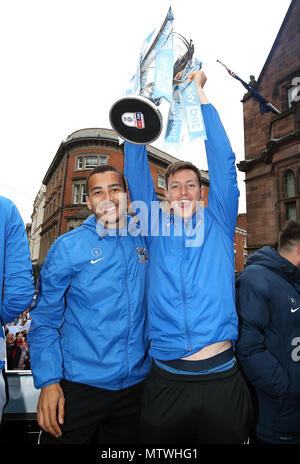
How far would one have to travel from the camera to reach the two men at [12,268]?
1.74 metres

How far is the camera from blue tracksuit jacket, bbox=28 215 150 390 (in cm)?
159

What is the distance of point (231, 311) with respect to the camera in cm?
156

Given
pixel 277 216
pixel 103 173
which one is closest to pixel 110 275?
pixel 103 173

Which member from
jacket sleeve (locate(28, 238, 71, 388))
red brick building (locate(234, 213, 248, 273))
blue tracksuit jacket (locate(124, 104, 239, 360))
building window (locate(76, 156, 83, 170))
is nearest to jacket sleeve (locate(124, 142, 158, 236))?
blue tracksuit jacket (locate(124, 104, 239, 360))

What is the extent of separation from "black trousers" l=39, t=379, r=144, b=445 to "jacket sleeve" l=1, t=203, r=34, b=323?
566 mm

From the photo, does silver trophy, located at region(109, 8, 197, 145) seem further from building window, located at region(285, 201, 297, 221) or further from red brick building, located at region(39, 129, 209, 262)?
red brick building, located at region(39, 129, 209, 262)

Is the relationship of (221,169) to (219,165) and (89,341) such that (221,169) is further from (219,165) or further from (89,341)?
(89,341)

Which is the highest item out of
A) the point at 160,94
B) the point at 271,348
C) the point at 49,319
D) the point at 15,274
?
the point at 160,94

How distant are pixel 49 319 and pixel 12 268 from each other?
443mm

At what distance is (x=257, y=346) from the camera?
1.71 metres

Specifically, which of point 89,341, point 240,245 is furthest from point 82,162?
point 240,245

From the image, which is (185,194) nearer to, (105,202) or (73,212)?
(105,202)

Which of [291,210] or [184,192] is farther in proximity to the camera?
[291,210]

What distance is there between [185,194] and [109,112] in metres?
0.72
